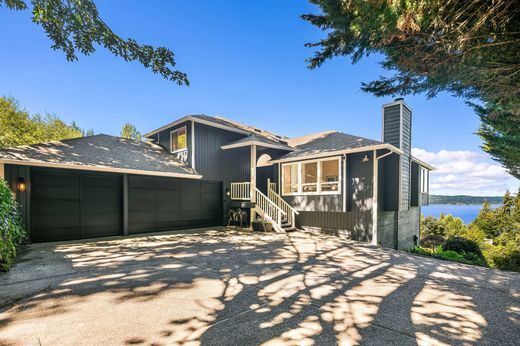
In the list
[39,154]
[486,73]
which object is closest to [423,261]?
[486,73]

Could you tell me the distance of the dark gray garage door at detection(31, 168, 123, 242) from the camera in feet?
25.3

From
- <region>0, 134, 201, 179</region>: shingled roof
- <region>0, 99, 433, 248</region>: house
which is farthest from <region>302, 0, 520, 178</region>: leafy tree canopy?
<region>0, 134, 201, 179</region>: shingled roof

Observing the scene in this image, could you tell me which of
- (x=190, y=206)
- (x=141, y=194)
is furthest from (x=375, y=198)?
(x=141, y=194)

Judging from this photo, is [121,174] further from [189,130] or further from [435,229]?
[435,229]

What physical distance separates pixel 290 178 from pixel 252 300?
8.16 meters

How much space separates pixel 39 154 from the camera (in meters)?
7.65

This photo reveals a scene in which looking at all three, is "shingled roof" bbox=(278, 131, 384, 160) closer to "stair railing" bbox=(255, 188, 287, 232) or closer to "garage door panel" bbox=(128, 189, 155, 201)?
"stair railing" bbox=(255, 188, 287, 232)

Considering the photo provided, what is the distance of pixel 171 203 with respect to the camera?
34.8ft

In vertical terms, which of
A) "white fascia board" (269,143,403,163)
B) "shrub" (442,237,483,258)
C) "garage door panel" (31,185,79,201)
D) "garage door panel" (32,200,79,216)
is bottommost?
"shrub" (442,237,483,258)

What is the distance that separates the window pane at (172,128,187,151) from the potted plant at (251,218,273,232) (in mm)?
4976

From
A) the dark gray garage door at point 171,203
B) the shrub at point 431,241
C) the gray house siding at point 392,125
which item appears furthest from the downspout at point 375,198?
the shrub at point 431,241

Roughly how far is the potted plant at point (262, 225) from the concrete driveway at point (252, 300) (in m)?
3.85

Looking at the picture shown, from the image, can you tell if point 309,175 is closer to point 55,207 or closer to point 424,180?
point 424,180

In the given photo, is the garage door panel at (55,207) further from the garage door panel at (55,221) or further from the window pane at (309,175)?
the window pane at (309,175)
